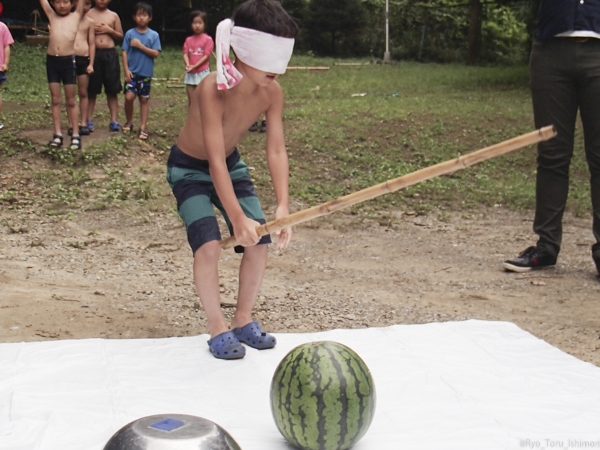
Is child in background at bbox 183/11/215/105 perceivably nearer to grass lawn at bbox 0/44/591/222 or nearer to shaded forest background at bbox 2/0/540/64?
grass lawn at bbox 0/44/591/222

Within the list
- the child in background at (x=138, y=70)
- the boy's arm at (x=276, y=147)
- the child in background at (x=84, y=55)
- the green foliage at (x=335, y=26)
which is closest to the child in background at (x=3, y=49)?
the child in background at (x=84, y=55)

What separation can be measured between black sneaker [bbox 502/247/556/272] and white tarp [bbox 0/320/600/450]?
53.3 inches

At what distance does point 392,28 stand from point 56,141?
65.6ft

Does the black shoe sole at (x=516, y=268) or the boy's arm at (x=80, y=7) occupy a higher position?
the boy's arm at (x=80, y=7)

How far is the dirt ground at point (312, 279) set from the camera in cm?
415

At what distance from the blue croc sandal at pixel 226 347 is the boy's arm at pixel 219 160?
42cm

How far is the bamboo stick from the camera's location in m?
2.71

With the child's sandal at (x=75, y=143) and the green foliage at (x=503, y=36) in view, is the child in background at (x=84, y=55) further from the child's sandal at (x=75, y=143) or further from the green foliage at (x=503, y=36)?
the green foliage at (x=503, y=36)

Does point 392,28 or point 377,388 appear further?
point 392,28

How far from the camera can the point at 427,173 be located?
2.84 metres

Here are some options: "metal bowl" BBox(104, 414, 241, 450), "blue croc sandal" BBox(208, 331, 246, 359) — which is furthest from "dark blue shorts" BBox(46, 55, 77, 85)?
"metal bowl" BBox(104, 414, 241, 450)

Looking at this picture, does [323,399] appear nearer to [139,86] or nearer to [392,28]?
[139,86]

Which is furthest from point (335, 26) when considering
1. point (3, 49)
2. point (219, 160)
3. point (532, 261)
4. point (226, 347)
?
point (226, 347)

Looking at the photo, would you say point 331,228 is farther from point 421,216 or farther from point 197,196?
point 197,196
